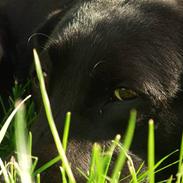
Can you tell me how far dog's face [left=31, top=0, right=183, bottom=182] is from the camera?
182cm

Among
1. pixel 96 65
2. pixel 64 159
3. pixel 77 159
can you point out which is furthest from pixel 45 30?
pixel 64 159

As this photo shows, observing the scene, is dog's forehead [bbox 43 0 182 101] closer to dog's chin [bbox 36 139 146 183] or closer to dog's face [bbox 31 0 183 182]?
dog's face [bbox 31 0 183 182]

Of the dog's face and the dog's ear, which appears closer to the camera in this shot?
the dog's face

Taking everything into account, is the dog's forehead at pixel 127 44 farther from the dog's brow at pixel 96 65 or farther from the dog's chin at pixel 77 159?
the dog's chin at pixel 77 159

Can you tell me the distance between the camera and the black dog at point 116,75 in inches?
71.5

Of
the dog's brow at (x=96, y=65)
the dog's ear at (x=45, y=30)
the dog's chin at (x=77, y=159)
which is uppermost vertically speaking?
the dog's brow at (x=96, y=65)

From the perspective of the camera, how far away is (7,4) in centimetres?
330

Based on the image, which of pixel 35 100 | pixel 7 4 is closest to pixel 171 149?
pixel 35 100

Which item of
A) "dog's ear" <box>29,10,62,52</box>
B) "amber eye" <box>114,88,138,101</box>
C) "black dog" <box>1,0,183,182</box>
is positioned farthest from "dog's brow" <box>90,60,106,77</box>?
"dog's ear" <box>29,10,62,52</box>

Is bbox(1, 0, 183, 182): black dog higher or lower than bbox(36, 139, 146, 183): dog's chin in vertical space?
higher

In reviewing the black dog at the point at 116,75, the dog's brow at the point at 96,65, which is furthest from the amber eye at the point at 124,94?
the dog's brow at the point at 96,65

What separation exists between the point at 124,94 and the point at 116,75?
0.08 m

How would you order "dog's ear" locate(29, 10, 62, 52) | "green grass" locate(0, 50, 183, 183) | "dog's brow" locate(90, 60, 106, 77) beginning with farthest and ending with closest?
"dog's ear" locate(29, 10, 62, 52)
"dog's brow" locate(90, 60, 106, 77)
"green grass" locate(0, 50, 183, 183)

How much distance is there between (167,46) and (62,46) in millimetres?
394
